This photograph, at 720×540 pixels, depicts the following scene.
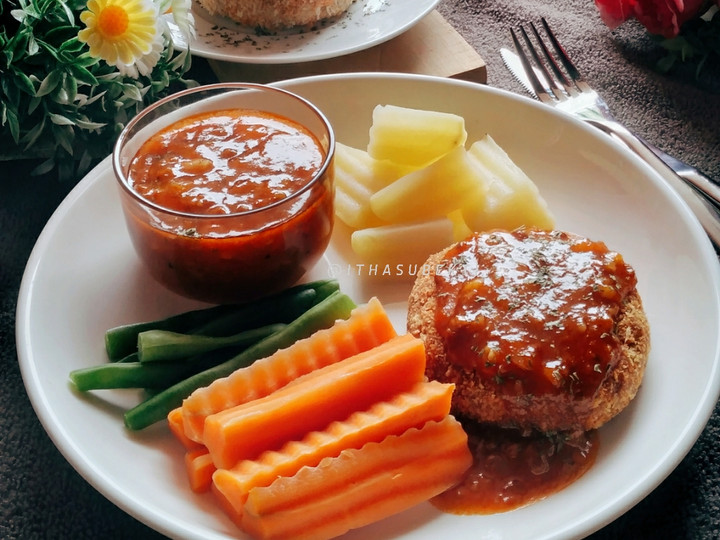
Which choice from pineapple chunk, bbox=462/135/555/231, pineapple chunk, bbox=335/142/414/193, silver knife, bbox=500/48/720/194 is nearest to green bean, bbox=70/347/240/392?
pineapple chunk, bbox=335/142/414/193

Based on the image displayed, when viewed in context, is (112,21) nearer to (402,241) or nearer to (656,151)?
(402,241)

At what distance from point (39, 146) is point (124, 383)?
1.31 metres

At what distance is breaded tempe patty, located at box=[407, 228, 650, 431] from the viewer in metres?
2.05

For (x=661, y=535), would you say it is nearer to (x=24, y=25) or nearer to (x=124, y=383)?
(x=124, y=383)

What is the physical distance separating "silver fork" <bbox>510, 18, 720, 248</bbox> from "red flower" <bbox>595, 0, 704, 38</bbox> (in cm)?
41

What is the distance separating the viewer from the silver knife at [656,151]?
9.78 ft

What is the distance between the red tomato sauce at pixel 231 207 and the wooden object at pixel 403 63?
112cm

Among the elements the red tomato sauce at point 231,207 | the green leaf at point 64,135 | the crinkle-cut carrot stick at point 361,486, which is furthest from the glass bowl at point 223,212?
the crinkle-cut carrot stick at point 361,486

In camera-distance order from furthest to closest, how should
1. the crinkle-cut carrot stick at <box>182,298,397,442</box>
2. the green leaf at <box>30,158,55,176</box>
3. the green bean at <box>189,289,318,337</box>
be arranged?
the green leaf at <box>30,158,55,176</box> → the green bean at <box>189,289,318,337</box> → the crinkle-cut carrot stick at <box>182,298,397,442</box>

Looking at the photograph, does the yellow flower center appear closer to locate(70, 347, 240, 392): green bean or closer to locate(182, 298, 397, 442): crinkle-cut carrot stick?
locate(70, 347, 240, 392): green bean

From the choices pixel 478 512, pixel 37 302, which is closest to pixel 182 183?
pixel 37 302

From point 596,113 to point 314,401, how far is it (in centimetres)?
209

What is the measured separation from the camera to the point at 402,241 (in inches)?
105

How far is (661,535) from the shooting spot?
2080 mm
